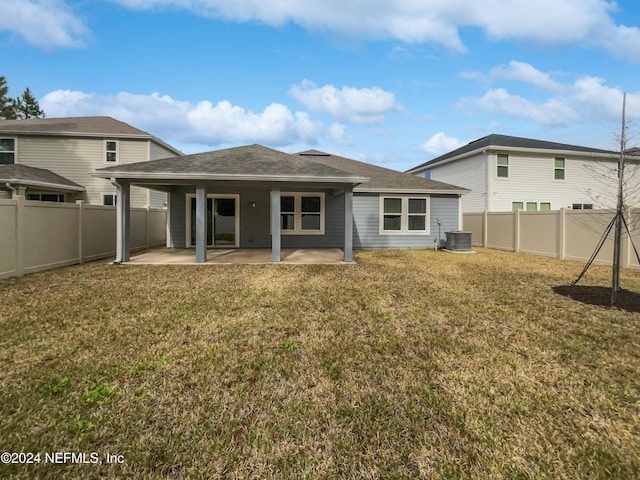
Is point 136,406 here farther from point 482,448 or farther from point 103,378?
point 482,448

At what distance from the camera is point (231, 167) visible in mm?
9711

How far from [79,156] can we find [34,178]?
2.93m

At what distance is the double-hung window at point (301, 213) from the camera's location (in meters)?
13.2

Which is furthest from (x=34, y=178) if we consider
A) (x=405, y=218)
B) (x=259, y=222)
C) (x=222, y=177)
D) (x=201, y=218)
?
(x=405, y=218)

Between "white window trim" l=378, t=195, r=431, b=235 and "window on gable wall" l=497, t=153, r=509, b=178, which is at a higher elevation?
"window on gable wall" l=497, t=153, r=509, b=178

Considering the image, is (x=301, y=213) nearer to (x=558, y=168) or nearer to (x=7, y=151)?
(x=558, y=168)

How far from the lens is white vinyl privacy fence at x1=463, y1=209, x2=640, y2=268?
9131 mm

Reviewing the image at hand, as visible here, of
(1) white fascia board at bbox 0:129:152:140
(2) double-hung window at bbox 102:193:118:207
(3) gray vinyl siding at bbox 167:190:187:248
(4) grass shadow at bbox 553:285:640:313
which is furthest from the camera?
(2) double-hung window at bbox 102:193:118:207

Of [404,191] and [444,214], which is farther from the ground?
[404,191]

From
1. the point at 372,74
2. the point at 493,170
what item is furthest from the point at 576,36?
the point at 372,74

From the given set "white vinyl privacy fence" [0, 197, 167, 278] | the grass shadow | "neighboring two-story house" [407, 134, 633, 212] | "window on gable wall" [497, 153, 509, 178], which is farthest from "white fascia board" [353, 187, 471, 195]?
"white vinyl privacy fence" [0, 197, 167, 278]

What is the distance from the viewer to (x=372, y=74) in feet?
Result: 54.9

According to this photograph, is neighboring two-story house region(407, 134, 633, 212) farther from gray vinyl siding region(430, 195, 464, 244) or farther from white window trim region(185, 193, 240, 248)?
white window trim region(185, 193, 240, 248)

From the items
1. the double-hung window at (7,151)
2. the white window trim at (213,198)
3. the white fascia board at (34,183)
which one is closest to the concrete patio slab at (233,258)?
the white window trim at (213,198)
